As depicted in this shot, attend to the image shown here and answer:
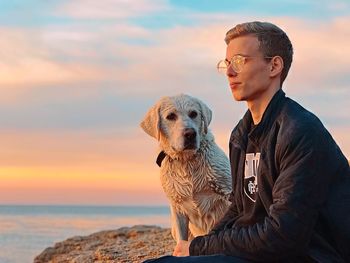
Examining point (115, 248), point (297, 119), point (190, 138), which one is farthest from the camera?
point (115, 248)

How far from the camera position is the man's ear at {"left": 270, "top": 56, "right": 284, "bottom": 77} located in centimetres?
407

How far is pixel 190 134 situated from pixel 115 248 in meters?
3.17

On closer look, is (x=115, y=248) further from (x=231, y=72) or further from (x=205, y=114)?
(x=231, y=72)

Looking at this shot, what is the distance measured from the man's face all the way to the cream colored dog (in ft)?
10.4

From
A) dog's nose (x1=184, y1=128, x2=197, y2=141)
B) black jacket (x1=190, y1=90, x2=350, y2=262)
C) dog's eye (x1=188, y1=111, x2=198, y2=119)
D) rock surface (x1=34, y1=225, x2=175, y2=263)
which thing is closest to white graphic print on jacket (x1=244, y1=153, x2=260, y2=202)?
black jacket (x1=190, y1=90, x2=350, y2=262)

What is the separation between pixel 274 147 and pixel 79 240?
32.1 ft

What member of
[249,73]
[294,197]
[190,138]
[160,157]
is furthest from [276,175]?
[160,157]

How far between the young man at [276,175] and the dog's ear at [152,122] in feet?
10.8

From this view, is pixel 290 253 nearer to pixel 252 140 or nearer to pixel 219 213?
pixel 252 140

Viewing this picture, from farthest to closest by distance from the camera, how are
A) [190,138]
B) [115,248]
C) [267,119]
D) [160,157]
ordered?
[115,248] < [160,157] < [190,138] < [267,119]

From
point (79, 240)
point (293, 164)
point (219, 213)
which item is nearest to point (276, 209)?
point (293, 164)

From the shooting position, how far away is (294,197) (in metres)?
3.73

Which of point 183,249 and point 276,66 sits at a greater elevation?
point 276,66

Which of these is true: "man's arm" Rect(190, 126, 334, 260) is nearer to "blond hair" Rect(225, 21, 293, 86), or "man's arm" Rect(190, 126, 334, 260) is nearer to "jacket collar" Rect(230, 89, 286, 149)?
"jacket collar" Rect(230, 89, 286, 149)
